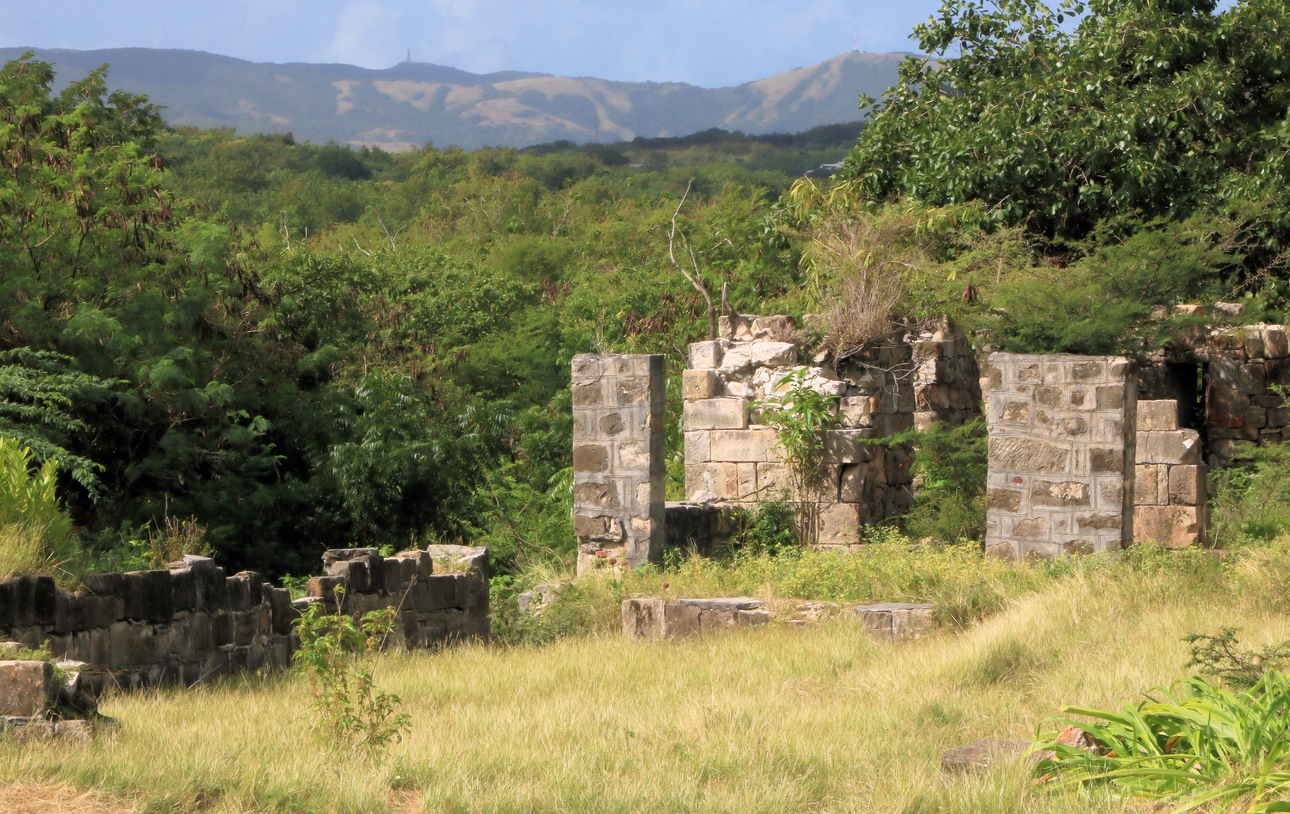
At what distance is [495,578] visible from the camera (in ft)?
38.0

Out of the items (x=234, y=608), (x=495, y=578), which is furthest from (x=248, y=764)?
(x=495, y=578)

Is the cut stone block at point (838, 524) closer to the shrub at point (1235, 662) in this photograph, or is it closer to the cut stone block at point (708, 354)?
the cut stone block at point (708, 354)

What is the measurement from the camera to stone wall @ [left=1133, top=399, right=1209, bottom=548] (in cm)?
1145

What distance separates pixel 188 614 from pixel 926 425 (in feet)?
28.0

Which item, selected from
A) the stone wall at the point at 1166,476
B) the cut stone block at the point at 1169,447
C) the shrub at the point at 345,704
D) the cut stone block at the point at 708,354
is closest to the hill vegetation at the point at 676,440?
the shrub at the point at 345,704

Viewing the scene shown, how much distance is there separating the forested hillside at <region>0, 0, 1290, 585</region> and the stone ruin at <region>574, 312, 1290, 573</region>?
0.66 metres

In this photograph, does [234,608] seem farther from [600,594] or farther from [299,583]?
[299,583]

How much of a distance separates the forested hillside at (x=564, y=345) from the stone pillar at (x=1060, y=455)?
6.98 ft

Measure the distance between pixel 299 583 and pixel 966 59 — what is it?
1223 cm

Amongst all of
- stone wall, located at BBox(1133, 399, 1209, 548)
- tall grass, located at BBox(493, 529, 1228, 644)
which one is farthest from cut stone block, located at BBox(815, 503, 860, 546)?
stone wall, located at BBox(1133, 399, 1209, 548)

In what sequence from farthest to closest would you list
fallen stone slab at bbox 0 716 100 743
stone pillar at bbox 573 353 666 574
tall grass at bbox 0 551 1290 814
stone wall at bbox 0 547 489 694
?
stone pillar at bbox 573 353 666 574, stone wall at bbox 0 547 489 694, fallen stone slab at bbox 0 716 100 743, tall grass at bbox 0 551 1290 814

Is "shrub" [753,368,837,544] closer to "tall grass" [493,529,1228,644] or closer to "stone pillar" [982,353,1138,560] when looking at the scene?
"tall grass" [493,529,1228,644]

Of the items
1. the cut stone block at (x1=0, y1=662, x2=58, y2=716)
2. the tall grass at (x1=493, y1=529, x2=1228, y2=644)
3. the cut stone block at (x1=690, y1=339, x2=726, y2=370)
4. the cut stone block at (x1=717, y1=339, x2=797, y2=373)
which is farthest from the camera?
the cut stone block at (x1=690, y1=339, x2=726, y2=370)

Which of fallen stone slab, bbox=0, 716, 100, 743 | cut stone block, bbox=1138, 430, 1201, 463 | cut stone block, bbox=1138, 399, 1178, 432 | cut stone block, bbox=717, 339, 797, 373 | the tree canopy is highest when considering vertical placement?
the tree canopy
